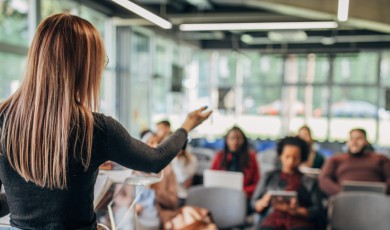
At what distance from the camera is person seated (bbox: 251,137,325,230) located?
3215mm

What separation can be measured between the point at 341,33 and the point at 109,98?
619 centimetres

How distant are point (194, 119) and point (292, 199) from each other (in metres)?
2.10

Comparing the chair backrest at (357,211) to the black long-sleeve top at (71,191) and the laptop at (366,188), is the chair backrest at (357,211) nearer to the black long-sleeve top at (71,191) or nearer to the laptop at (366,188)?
the laptop at (366,188)

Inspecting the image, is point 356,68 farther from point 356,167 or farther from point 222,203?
point 222,203

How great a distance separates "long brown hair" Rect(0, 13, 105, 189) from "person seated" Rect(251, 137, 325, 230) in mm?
2329

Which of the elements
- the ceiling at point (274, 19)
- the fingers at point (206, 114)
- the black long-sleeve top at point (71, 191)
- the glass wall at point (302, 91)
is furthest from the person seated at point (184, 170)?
the glass wall at point (302, 91)

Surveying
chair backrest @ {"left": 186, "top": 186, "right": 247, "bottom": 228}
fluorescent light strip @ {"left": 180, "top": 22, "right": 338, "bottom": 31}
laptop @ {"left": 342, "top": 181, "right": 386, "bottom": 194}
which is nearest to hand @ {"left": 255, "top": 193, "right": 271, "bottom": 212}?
chair backrest @ {"left": 186, "top": 186, "right": 247, "bottom": 228}

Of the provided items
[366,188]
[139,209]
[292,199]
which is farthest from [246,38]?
[139,209]

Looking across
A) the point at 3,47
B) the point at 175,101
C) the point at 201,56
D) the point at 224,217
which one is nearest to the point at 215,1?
the point at 175,101

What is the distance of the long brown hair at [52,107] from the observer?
97cm

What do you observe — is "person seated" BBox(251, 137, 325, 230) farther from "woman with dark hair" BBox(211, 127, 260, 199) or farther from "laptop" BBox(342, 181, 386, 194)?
"woman with dark hair" BBox(211, 127, 260, 199)

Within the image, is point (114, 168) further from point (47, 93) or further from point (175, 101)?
point (175, 101)

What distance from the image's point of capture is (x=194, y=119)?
1247mm

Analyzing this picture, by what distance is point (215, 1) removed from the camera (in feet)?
27.2
